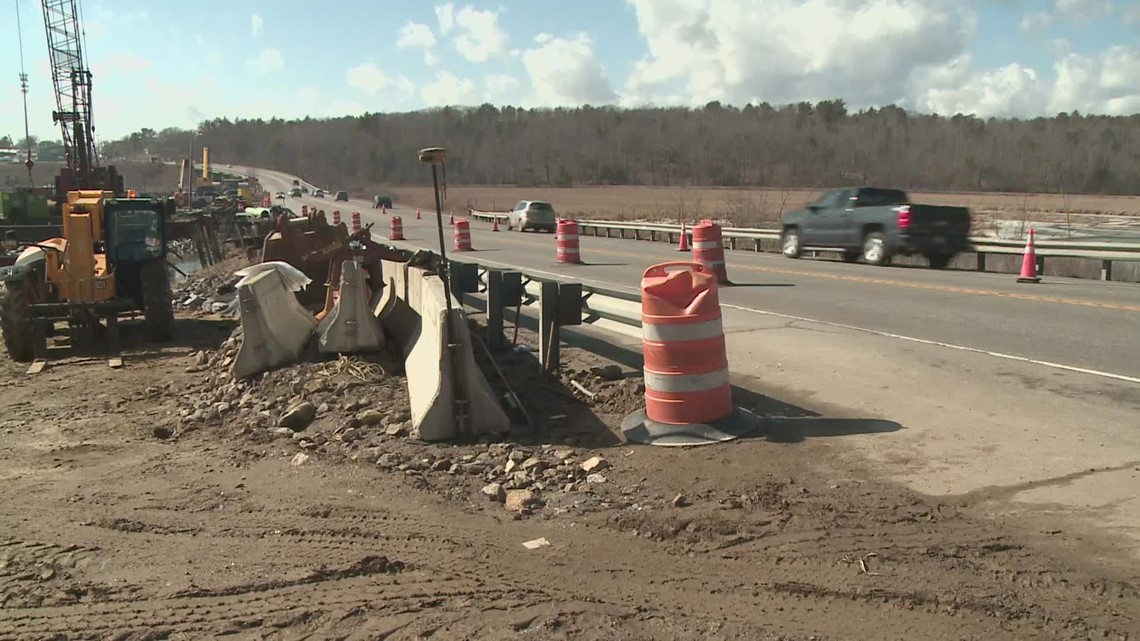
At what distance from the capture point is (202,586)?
4.44 metres

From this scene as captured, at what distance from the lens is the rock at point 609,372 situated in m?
8.17

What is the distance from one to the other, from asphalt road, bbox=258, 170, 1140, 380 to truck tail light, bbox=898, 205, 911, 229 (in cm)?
149

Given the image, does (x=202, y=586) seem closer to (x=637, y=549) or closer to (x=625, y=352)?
(x=637, y=549)

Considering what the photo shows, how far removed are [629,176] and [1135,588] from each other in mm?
138123

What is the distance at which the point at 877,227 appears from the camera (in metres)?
21.7

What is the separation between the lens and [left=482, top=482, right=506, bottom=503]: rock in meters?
5.63

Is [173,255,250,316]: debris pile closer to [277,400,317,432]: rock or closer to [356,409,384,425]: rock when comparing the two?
[277,400,317,432]: rock

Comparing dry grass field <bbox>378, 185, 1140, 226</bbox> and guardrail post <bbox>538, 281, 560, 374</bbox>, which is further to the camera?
dry grass field <bbox>378, 185, 1140, 226</bbox>

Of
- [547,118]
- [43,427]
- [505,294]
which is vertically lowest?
[43,427]

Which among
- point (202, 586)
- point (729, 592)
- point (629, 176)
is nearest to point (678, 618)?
point (729, 592)

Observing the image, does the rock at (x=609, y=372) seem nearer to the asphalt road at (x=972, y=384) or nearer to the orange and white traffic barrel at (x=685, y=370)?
the asphalt road at (x=972, y=384)

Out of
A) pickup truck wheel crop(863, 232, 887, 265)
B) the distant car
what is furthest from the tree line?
pickup truck wheel crop(863, 232, 887, 265)

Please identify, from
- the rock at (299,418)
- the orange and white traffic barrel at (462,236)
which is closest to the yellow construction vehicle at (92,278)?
the rock at (299,418)

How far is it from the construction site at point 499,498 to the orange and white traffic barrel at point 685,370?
2 centimetres
